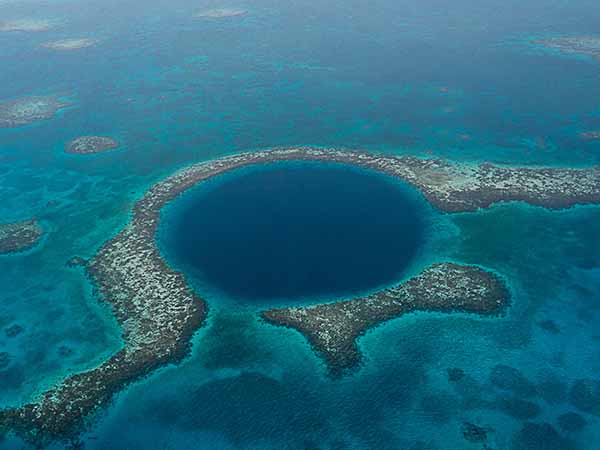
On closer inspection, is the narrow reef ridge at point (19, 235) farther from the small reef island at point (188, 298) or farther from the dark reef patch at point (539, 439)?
the dark reef patch at point (539, 439)

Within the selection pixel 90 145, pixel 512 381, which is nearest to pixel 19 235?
pixel 90 145


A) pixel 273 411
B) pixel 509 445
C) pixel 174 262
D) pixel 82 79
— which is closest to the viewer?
pixel 509 445

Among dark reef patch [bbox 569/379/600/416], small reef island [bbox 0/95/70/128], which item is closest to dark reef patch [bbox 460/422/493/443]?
dark reef patch [bbox 569/379/600/416]

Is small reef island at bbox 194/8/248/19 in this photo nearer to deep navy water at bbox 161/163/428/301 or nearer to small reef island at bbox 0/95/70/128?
small reef island at bbox 0/95/70/128

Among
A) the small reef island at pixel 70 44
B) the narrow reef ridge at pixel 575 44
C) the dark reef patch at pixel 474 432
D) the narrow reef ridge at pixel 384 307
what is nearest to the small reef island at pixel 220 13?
the small reef island at pixel 70 44

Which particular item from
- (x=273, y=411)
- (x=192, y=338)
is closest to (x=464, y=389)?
(x=273, y=411)

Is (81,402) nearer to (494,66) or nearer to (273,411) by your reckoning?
(273,411)

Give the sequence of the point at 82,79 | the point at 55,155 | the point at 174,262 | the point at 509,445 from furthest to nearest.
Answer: the point at 82,79 → the point at 55,155 → the point at 174,262 → the point at 509,445
